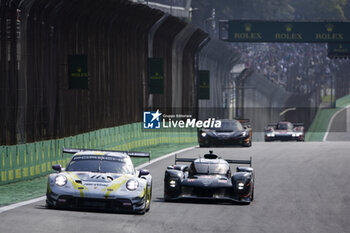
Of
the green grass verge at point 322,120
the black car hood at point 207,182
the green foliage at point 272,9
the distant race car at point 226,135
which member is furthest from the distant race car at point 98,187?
the green foliage at point 272,9

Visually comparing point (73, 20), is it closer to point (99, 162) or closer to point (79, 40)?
point (79, 40)

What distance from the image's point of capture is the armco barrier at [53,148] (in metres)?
18.6

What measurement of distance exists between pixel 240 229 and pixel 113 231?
6.96ft

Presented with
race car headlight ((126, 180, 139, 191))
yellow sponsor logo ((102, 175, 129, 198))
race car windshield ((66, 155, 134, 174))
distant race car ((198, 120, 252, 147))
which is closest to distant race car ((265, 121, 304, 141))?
distant race car ((198, 120, 252, 147))

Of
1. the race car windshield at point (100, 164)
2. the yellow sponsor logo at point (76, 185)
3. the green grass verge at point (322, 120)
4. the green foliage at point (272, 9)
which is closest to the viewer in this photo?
the yellow sponsor logo at point (76, 185)

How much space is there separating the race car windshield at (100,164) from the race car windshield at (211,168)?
2588 mm

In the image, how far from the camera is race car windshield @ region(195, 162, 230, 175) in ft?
54.4

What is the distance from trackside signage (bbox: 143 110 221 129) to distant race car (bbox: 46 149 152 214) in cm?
1686

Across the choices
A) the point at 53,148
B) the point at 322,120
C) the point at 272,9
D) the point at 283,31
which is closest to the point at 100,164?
the point at 53,148

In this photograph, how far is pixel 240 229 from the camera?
40.4ft

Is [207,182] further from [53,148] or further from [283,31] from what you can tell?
[283,31]

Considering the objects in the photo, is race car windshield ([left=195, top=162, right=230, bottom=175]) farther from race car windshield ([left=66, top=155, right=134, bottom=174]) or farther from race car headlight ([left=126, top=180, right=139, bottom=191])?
race car headlight ([left=126, top=180, right=139, bottom=191])

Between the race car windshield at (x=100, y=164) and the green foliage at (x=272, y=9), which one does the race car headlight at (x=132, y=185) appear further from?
the green foliage at (x=272, y=9)

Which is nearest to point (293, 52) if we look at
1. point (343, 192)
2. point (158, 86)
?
point (158, 86)
